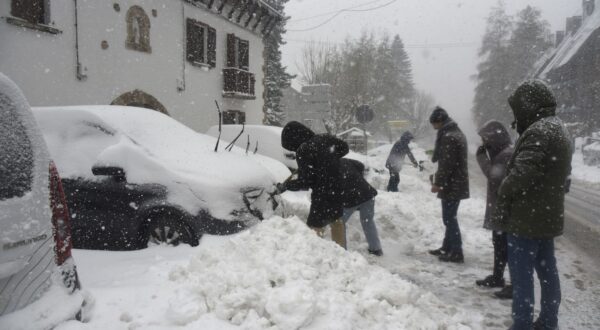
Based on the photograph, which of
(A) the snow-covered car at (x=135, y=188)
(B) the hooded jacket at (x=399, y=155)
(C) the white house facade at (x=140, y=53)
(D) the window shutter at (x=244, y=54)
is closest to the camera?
(A) the snow-covered car at (x=135, y=188)

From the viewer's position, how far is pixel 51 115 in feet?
16.0

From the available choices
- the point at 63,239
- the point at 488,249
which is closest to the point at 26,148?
the point at 63,239

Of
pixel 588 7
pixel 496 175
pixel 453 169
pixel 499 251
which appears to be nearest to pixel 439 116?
pixel 453 169

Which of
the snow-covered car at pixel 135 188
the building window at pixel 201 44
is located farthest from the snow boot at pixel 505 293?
the building window at pixel 201 44

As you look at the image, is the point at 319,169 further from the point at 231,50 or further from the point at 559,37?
the point at 559,37

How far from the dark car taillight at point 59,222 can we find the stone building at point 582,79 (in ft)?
108

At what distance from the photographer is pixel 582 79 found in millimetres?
30500

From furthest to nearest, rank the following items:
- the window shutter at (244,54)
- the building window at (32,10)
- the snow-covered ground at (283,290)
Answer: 1. the window shutter at (244,54)
2. the building window at (32,10)
3. the snow-covered ground at (283,290)

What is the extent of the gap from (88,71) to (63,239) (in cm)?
870

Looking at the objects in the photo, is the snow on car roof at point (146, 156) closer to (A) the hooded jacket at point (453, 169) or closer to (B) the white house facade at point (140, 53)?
(A) the hooded jacket at point (453, 169)

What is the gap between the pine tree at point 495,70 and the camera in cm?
4250

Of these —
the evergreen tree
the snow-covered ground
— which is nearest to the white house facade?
the snow-covered ground

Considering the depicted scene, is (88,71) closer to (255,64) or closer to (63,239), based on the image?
(63,239)

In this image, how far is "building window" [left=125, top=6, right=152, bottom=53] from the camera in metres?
11.2
